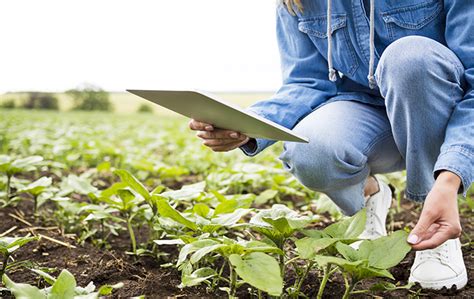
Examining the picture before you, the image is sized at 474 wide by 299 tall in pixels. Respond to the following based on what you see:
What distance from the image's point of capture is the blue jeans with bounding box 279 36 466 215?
156 centimetres

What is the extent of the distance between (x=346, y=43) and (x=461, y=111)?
46cm

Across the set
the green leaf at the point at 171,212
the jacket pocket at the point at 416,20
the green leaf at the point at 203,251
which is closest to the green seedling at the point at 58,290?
the green leaf at the point at 203,251

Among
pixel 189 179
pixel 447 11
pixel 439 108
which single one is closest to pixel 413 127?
pixel 439 108

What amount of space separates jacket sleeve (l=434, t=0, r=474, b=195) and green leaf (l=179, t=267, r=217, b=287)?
1.85 ft

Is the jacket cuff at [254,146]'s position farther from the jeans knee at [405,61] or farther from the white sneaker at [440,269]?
the white sneaker at [440,269]

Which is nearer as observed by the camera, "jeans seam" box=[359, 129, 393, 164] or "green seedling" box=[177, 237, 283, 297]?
"green seedling" box=[177, 237, 283, 297]

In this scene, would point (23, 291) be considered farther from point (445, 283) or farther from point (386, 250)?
point (445, 283)

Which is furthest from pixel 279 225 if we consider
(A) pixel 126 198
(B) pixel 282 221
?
(A) pixel 126 198

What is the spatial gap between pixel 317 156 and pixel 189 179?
1632 mm

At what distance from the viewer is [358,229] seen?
1.36 m

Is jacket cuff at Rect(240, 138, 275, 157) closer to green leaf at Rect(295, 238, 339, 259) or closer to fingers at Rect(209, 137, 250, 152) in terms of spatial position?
fingers at Rect(209, 137, 250, 152)

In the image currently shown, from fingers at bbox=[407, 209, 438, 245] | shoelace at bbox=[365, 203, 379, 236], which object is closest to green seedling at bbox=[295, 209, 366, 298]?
fingers at bbox=[407, 209, 438, 245]

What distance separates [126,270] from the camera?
1.65 meters

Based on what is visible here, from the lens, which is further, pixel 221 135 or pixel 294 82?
pixel 294 82
